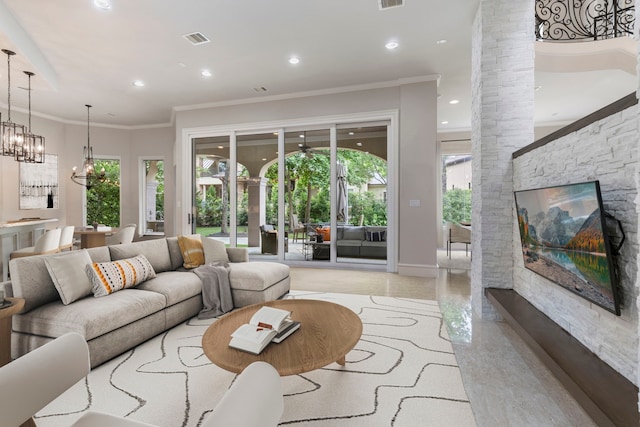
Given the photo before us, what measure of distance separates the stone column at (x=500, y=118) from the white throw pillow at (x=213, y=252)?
2886mm

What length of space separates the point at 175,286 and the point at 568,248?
10.1ft

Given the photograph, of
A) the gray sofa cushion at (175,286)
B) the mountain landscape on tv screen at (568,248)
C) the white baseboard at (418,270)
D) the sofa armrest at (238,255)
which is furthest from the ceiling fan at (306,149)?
the mountain landscape on tv screen at (568,248)

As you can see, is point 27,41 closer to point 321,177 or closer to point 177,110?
point 177,110

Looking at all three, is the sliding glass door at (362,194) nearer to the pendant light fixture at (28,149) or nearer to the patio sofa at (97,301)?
the patio sofa at (97,301)

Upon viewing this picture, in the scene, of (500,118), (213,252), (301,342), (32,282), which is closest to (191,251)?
(213,252)

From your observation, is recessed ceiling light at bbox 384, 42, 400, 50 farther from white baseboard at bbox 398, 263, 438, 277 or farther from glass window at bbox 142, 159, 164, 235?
glass window at bbox 142, 159, 164, 235

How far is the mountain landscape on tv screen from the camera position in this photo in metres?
1.64

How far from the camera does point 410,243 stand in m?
5.18

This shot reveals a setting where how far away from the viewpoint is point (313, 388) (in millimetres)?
1915

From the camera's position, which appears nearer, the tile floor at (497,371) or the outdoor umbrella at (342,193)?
the tile floor at (497,371)

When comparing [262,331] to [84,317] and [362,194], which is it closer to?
[84,317]

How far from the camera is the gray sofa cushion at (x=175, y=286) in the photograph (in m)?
2.76

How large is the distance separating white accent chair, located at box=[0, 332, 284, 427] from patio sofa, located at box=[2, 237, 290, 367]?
124 centimetres

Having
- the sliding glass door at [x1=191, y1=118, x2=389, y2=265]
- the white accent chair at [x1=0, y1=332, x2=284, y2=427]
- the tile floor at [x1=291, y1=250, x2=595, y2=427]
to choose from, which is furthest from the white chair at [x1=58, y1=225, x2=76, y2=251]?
the white accent chair at [x1=0, y1=332, x2=284, y2=427]
